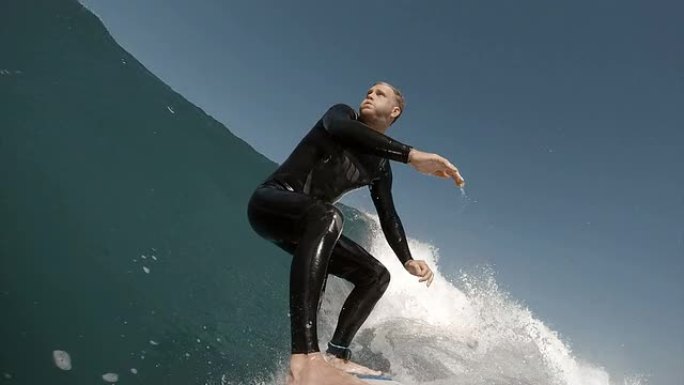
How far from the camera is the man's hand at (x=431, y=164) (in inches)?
78.5

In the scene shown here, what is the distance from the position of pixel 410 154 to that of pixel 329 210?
1.43 feet

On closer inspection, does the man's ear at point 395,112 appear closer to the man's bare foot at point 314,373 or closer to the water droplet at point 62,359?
the man's bare foot at point 314,373

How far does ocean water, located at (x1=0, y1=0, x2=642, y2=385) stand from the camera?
3.49 metres

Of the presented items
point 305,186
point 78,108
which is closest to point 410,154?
point 305,186

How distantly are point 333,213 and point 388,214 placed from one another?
0.99m

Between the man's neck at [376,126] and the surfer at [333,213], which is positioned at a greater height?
the man's neck at [376,126]

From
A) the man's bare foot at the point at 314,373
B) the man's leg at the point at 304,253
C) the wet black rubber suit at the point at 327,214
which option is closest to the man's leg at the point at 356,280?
the wet black rubber suit at the point at 327,214

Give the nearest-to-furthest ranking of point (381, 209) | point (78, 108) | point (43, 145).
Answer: point (381, 209)
point (43, 145)
point (78, 108)

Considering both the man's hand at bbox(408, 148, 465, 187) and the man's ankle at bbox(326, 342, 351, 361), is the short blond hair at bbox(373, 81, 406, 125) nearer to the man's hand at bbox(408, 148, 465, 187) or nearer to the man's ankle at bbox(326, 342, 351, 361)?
the man's hand at bbox(408, 148, 465, 187)

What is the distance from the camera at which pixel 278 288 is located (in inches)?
326

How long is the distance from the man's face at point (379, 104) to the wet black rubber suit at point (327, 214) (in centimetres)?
9

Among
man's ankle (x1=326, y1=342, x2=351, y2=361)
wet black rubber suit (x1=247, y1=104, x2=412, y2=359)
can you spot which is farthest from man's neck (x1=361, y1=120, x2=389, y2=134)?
man's ankle (x1=326, y1=342, x2=351, y2=361)

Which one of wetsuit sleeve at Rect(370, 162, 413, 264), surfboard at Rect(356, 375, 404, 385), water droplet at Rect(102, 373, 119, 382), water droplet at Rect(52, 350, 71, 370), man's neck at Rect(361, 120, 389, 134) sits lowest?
water droplet at Rect(52, 350, 71, 370)

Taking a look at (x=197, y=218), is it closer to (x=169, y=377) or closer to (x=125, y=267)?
(x=125, y=267)
